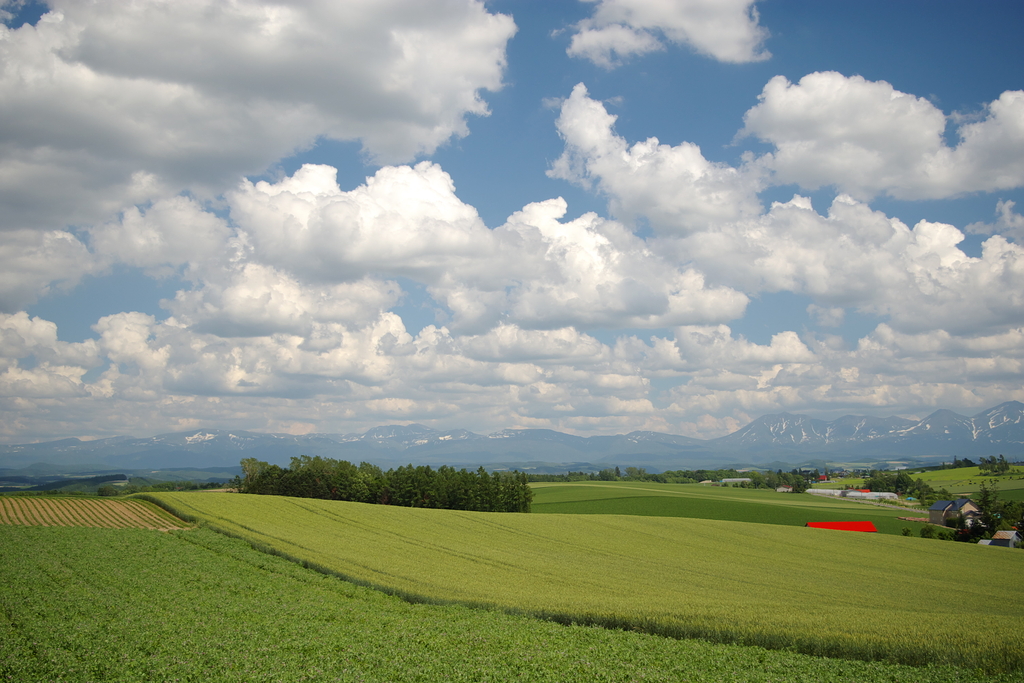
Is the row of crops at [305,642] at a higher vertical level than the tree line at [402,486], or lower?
higher

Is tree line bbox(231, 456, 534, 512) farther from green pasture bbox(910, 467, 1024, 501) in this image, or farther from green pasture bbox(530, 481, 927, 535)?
green pasture bbox(910, 467, 1024, 501)

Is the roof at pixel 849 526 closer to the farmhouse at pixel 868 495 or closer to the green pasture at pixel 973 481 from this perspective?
the green pasture at pixel 973 481

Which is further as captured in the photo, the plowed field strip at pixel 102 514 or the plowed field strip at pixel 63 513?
the plowed field strip at pixel 102 514

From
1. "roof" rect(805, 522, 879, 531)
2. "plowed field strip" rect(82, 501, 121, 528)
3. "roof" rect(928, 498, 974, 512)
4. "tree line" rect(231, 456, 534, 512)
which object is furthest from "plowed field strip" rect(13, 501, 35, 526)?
"roof" rect(928, 498, 974, 512)

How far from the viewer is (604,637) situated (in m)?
19.1

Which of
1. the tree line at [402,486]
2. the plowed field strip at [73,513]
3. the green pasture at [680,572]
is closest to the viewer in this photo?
the green pasture at [680,572]

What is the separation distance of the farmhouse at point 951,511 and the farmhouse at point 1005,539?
16.6m

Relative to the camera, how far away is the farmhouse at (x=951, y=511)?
82.3 meters

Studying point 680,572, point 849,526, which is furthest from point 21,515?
point 849,526

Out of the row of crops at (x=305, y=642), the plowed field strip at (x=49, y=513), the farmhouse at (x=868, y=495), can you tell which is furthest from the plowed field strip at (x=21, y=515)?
the farmhouse at (x=868, y=495)

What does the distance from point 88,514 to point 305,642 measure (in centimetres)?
4737

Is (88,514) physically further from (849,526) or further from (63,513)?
(849,526)

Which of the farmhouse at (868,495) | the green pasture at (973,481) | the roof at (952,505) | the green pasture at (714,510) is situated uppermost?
the roof at (952,505)

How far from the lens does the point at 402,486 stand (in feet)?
288
